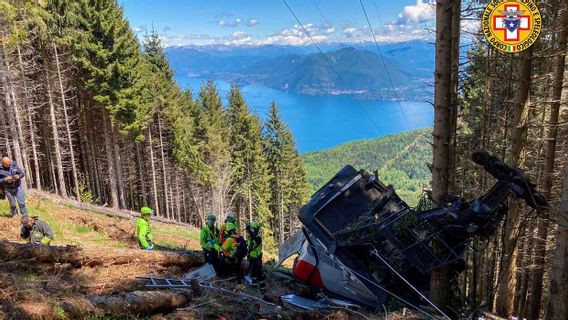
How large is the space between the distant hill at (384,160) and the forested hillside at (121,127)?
331 feet

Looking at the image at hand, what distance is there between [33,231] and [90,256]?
9.40 ft

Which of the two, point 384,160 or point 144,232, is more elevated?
point 144,232

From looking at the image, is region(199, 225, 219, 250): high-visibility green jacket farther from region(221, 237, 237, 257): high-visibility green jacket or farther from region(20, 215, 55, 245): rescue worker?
region(20, 215, 55, 245): rescue worker

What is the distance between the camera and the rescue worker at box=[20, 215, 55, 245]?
10352 mm

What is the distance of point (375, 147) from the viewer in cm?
17012

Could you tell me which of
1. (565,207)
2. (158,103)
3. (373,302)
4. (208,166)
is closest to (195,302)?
(373,302)

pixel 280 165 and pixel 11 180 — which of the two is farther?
pixel 280 165

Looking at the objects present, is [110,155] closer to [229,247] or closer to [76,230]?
[76,230]

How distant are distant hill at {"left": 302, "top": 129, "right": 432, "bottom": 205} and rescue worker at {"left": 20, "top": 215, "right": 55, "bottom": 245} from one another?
457 ft

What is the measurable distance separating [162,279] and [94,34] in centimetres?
2528

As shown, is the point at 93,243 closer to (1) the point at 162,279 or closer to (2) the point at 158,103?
(1) the point at 162,279

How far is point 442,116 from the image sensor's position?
735 cm

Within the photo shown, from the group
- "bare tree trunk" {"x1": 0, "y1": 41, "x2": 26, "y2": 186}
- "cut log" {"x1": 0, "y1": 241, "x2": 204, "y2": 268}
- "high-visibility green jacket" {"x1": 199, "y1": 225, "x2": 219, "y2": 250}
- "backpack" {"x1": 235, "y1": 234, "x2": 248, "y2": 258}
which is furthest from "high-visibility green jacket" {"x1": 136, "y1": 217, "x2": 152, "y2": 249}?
"bare tree trunk" {"x1": 0, "y1": 41, "x2": 26, "y2": 186}

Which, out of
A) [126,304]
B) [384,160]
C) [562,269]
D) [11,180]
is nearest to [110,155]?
[11,180]
